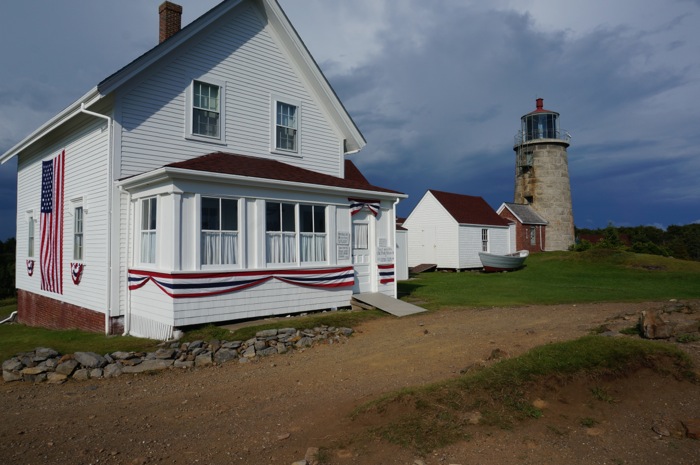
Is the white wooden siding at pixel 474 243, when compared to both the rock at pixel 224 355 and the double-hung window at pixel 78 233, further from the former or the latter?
the rock at pixel 224 355

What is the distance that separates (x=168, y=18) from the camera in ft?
49.8

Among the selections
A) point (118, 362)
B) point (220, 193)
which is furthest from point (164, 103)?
point (118, 362)

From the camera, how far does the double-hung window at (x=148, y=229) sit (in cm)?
1198

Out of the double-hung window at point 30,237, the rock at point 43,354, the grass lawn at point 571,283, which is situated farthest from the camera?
the double-hung window at point 30,237

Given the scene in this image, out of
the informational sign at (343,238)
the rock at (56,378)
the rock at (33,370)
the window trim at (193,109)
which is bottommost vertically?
the rock at (56,378)

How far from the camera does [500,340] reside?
950 cm

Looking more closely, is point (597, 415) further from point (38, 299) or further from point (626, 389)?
point (38, 299)

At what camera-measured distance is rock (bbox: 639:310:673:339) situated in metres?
8.75

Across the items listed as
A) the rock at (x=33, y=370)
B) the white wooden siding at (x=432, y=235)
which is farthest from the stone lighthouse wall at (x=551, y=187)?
the rock at (x=33, y=370)

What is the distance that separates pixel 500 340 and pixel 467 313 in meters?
4.17

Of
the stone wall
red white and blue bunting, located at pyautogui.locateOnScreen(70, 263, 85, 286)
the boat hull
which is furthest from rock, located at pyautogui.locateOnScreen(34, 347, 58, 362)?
the boat hull

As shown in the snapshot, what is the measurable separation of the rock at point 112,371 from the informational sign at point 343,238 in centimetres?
686

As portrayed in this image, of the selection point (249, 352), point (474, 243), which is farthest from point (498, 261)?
point (249, 352)

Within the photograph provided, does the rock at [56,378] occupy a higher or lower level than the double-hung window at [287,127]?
lower
